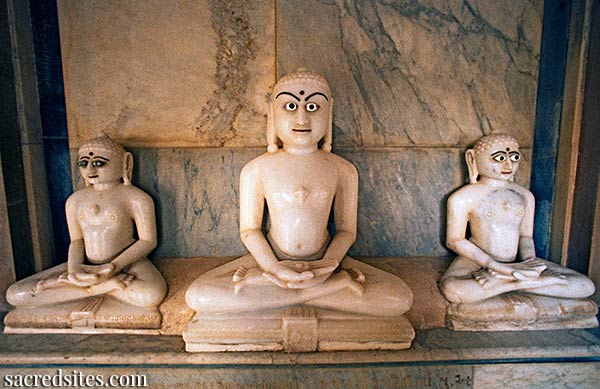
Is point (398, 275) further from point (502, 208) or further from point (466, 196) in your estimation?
point (502, 208)

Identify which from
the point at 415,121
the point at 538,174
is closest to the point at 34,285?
the point at 415,121

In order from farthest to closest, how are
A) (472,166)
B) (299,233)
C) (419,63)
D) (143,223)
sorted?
1. (419,63)
2. (472,166)
3. (143,223)
4. (299,233)

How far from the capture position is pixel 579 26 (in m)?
2.92

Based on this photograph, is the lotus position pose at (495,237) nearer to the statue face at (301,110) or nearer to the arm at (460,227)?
the arm at (460,227)

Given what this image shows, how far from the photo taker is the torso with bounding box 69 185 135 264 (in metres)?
2.62

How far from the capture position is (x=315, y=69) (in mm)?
2994

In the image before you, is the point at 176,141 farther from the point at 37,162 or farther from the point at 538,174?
the point at 538,174

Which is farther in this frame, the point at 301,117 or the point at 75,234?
the point at 75,234

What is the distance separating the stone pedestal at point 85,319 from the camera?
7.84 ft

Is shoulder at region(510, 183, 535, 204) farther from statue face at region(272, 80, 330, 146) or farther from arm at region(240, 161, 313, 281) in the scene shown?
arm at region(240, 161, 313, 281)

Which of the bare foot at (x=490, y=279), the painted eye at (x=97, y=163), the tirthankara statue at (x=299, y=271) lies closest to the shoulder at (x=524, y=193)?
the bare foot at (x=490, y=279)

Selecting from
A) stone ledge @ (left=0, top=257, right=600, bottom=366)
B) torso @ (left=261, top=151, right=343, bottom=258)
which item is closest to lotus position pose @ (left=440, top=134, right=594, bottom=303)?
stone ledge @ (left=0, top=257, right=600, bottom=366)

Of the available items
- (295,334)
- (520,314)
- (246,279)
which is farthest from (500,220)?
(246,279)

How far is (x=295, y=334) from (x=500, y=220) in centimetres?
168
